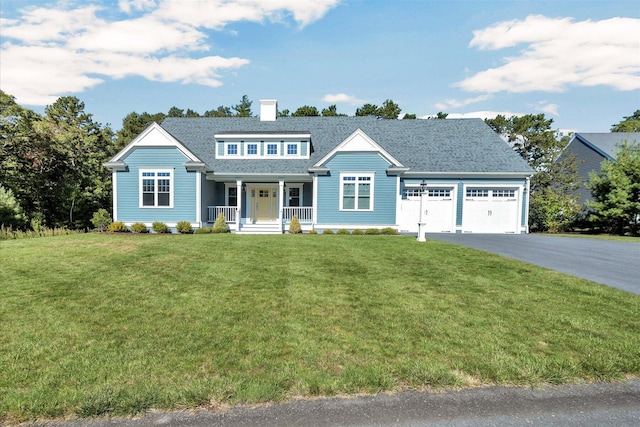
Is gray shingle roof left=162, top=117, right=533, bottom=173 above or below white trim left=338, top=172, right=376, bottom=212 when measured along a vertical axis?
above

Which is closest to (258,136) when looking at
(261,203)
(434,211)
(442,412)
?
(261,203)

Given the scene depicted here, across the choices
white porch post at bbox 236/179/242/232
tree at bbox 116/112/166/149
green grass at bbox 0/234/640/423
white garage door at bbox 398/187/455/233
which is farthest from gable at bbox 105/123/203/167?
tree at bbox 116/112/166/149

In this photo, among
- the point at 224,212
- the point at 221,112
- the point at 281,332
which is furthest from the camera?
the point at 221,112

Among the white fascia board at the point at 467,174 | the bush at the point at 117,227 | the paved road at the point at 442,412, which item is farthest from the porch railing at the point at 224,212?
the paved road at the point at 442,412

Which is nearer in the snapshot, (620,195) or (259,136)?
(620,195)

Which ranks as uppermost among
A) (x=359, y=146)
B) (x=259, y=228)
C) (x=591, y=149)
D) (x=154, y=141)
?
(x=591, y=149)

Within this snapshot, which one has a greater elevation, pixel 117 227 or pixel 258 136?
pixel 258 136

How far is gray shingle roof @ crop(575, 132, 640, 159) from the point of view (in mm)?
28237

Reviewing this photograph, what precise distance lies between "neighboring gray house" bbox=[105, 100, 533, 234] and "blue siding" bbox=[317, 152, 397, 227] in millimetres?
51

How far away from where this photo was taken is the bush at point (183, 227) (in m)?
16.0

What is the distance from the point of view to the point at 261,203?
19.0 meters

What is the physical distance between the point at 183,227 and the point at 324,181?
7.33 metres

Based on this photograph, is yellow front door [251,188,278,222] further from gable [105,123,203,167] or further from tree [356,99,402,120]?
tree [356,99,402,120]

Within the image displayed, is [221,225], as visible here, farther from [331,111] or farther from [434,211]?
[331,111]
